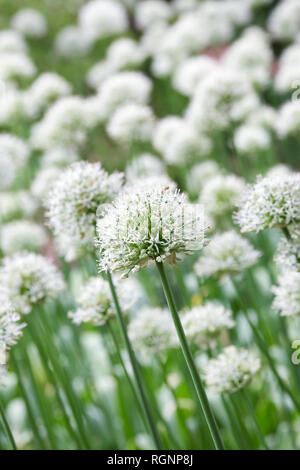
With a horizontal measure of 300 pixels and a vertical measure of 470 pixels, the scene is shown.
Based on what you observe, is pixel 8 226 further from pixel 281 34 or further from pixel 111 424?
pixel 281 34

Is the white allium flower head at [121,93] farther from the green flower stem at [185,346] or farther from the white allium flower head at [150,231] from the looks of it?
the green flower stem at [185,346]

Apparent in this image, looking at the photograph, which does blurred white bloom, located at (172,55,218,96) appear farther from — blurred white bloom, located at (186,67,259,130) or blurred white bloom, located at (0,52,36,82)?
blurred white bloom, located at (0,52,36,82)

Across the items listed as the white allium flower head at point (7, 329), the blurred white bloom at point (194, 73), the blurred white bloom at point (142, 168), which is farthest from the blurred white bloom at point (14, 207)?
the white allium flower head at point (7, 329)

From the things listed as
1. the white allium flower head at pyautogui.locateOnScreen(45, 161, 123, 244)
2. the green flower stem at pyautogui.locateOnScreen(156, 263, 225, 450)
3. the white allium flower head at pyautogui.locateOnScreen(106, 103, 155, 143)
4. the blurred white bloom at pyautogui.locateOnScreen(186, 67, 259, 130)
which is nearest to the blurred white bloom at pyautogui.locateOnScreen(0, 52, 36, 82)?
the white allium flower head at pyautogui.locateOnScreen(106, 103, 155, 143)

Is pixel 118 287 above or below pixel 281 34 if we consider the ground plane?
below

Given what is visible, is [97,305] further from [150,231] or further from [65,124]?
[65,124]

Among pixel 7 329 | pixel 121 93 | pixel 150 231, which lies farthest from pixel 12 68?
pixel 150 231
